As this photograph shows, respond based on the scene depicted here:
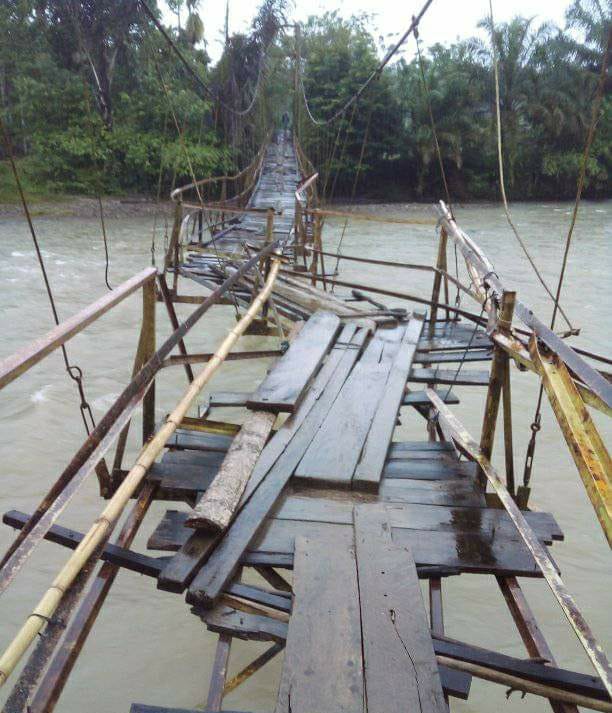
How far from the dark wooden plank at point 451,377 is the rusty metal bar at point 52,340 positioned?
170 cm

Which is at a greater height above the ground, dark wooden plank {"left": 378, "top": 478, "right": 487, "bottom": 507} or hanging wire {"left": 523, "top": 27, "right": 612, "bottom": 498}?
hanging wire {"left": 523, "top": 27, "right": 612, "bottom": 498}

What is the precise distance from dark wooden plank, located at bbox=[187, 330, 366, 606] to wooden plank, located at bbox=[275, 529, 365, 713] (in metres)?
0.18

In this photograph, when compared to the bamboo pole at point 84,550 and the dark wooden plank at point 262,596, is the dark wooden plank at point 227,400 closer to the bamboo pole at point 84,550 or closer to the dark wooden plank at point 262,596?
the bamboo pole at point 84,550

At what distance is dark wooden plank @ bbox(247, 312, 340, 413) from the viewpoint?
2.70 meters

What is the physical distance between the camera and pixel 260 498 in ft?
6.65

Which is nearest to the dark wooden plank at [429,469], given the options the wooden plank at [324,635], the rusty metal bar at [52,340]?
the wooden plank at [324,635]

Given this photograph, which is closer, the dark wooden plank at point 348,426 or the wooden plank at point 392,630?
the wooden plank at point 392,630

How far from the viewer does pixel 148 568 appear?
5.69ft

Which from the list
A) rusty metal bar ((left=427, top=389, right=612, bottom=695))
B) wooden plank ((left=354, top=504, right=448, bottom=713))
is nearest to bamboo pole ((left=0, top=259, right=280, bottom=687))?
wooden plank ((left=354, top=504, right=448, bottom=713))

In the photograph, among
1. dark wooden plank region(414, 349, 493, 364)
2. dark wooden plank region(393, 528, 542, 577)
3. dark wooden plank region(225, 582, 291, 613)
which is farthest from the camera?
dark wooden plank region(414, 349, 493, 364)

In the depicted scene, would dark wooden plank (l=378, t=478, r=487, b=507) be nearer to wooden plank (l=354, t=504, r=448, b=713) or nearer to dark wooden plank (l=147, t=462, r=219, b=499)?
wooden plank (l=354, t=504, r=448, b=713)

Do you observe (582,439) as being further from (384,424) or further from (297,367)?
(297,367)

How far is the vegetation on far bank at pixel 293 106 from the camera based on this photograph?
16422mm

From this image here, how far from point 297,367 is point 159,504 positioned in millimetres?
1308
